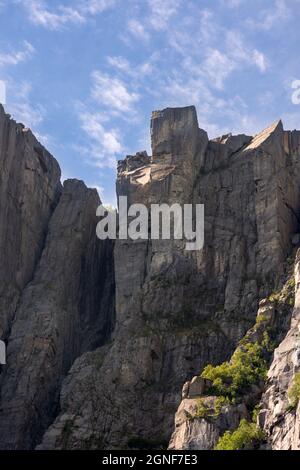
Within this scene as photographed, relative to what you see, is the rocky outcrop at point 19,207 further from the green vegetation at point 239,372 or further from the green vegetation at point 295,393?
the green vegetation at point 295,393

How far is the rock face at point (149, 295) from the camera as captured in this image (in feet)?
316

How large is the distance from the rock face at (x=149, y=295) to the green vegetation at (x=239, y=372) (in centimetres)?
116

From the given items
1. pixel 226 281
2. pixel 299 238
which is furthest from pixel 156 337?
pixel 299 238

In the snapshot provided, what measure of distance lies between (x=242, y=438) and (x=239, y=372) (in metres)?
8.89

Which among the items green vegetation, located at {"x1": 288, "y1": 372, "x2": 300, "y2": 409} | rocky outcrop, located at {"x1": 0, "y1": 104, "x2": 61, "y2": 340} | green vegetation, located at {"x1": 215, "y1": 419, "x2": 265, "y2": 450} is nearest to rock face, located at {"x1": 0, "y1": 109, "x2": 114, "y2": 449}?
rocky outcrop, located at {"x1": 0, "y1": 104, "x2": 61, "y2": 340}

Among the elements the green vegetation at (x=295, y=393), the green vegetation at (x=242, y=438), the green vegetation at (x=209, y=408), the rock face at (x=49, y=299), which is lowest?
the green vegetation at (x=242, y=438)

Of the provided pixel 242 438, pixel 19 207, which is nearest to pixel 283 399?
pixel 242 438

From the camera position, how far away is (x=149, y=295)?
103938 mm

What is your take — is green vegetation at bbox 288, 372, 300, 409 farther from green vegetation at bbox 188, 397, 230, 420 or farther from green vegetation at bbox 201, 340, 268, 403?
green vegetation at bbox 201, 340, 268, 403

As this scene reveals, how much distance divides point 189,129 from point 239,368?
3094 cm

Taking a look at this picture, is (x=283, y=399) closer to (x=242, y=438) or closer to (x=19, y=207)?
(x=242, y=438)

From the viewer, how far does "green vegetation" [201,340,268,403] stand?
8750 cm

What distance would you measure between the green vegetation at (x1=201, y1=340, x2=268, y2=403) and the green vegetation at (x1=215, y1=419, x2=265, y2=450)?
4.55 meters

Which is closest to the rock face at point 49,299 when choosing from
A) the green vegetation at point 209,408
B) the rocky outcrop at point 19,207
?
the rocky outcrop at point 19,207
